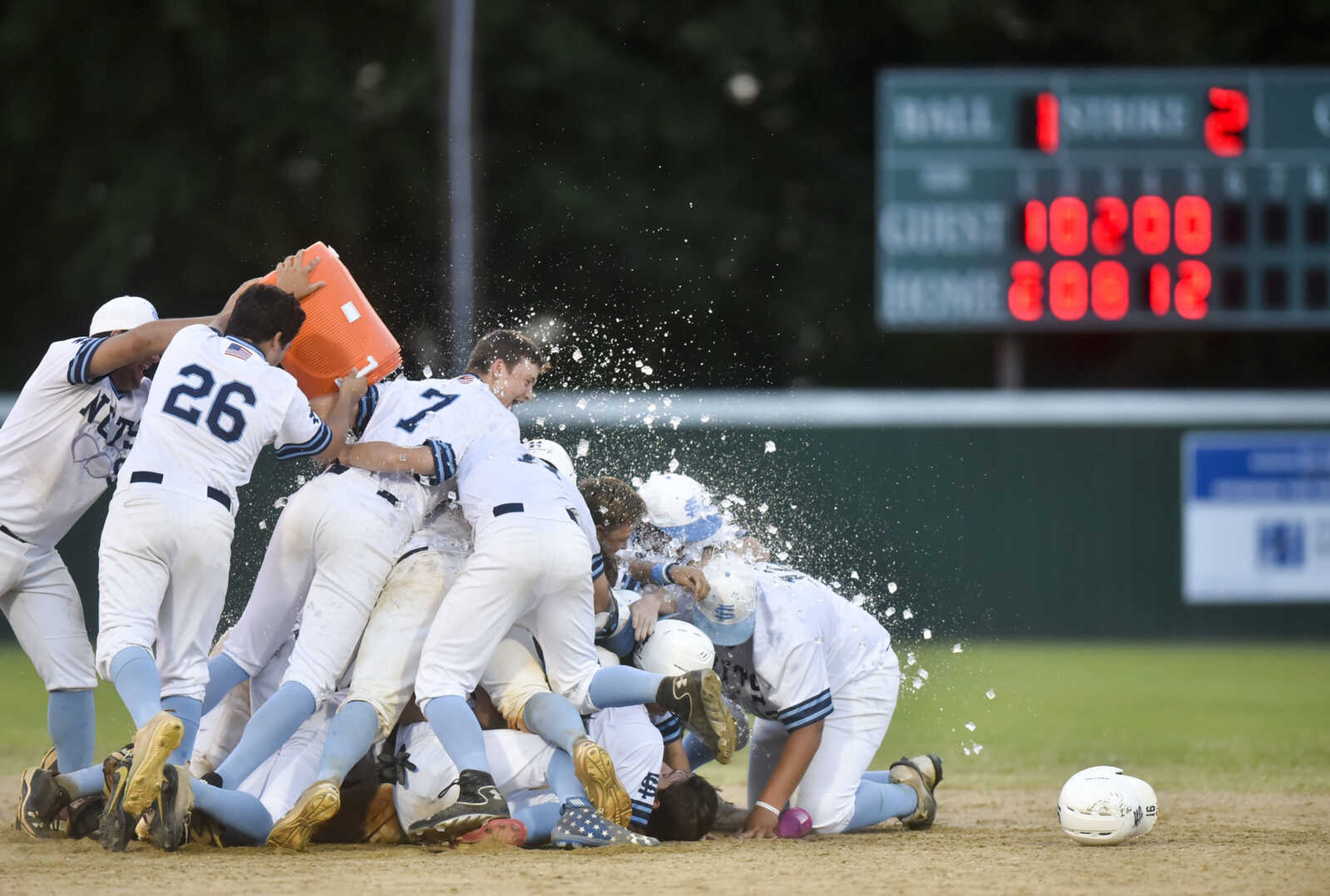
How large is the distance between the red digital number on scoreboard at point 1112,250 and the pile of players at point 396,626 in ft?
28.9

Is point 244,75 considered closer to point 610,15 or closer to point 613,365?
point 610,15

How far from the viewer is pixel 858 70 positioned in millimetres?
21734

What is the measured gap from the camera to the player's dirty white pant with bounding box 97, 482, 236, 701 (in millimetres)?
5586

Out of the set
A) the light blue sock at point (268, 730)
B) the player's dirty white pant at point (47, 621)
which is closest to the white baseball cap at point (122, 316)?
the player's dirty white pant at point (47, 621)

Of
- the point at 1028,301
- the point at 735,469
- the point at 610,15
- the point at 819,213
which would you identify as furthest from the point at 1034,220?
the point at 610,15

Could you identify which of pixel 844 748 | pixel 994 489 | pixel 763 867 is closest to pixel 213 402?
pixel 763 867

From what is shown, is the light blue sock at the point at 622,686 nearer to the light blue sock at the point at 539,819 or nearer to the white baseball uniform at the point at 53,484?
the light blue sock at the point at 539,819

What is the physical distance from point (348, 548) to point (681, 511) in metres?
1.21

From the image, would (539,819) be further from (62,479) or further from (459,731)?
(62,479)

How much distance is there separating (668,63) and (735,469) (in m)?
9.24

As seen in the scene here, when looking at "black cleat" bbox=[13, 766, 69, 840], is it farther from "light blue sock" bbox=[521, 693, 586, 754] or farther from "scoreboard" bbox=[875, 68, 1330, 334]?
"scoreboard" bbox=[875, 68, 1330, 334]

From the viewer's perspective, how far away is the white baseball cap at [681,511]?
20.6ft

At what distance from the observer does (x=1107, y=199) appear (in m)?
14.5

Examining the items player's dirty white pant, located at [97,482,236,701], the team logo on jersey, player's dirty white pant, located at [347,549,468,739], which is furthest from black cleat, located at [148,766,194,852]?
the team logo on jersey
